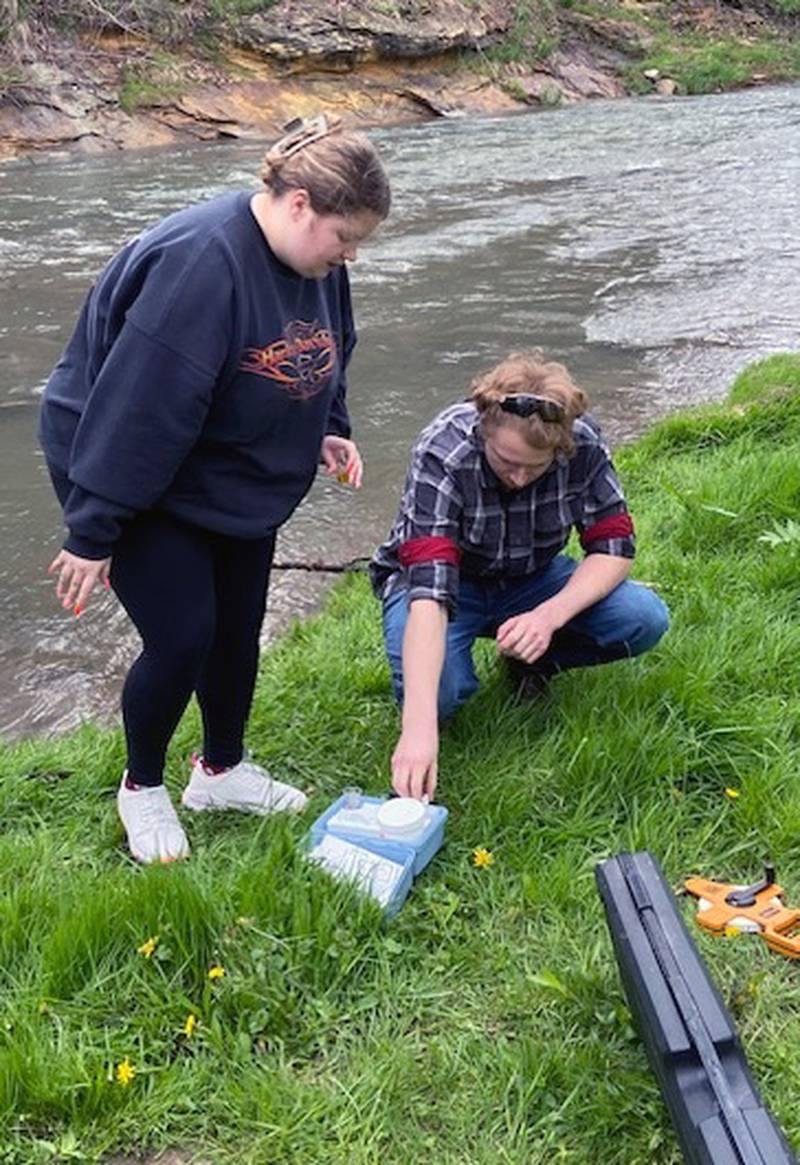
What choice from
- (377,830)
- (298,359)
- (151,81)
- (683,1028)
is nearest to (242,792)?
(377,830)

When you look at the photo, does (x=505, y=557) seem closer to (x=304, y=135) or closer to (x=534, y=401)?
(x=534, y=401)

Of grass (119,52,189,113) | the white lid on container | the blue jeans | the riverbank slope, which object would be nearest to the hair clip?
the blue jeans

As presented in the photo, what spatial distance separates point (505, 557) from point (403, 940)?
104cm

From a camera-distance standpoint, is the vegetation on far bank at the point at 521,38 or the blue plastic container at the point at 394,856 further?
the vegetation on far bank at the point at 521,38

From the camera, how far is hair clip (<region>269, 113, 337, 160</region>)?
7.82 feet

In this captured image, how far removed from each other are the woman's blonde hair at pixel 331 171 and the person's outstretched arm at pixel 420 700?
2.93ft

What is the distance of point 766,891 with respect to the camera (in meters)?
2.45

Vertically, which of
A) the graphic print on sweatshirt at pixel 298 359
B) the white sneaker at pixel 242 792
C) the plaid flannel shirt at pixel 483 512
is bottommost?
the white sneaker at pixel 242 792

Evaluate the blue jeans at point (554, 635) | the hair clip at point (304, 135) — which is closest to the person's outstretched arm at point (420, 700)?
the blue jeans at point (554, 635)

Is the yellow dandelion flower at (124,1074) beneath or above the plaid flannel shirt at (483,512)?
beneath

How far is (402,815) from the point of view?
255 centimetres

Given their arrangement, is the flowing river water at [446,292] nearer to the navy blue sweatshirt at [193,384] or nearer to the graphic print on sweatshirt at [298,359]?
the navy blue sweatshirt at [193,384]

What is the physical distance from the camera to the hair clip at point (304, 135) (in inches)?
93.8

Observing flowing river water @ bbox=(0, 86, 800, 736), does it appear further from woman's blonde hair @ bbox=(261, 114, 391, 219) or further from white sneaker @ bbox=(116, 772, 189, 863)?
woman's blonde hair @ bbox=(261, 114, 391, 219)
